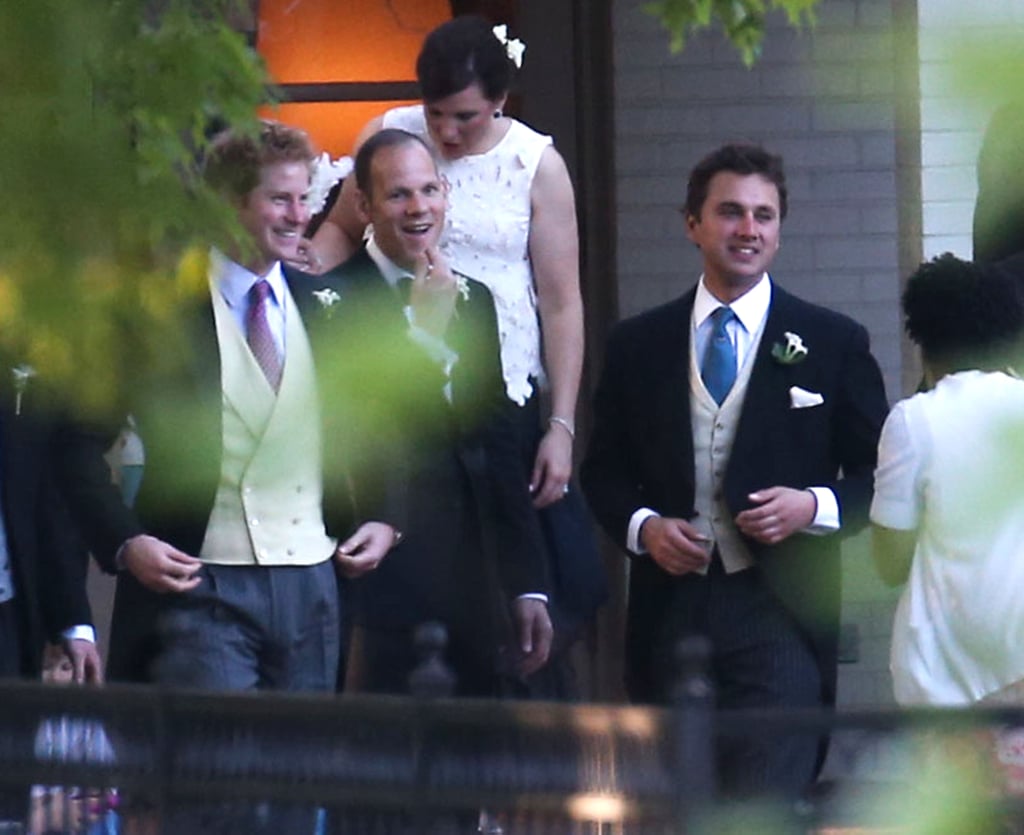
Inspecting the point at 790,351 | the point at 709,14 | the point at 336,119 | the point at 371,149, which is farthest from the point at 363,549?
the point at 336,119

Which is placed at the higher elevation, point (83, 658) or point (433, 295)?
point (433, 295)

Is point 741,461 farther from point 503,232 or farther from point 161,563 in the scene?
point 161,563

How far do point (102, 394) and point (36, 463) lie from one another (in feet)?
9.22

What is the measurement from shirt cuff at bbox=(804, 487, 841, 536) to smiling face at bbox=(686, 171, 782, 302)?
0.51 metres

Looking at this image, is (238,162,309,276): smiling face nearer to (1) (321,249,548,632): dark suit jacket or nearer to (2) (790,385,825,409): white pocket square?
(1) (321,249,548,632): dark suit jacket

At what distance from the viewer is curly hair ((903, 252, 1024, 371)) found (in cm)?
408

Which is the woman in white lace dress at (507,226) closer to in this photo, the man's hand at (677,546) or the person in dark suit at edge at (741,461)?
the person in dark suit at edge at (741,461)

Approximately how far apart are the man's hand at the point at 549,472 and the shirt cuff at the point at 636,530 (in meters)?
0.19

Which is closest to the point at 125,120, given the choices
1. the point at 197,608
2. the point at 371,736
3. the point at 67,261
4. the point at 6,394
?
the point at 67,261

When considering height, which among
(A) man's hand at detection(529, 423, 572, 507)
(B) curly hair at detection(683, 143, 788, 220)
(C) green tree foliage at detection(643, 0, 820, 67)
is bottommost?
(A) man's hand at detection(529, 423, 572, 507)

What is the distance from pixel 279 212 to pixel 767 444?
1.29 metres

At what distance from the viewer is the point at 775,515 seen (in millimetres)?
5062

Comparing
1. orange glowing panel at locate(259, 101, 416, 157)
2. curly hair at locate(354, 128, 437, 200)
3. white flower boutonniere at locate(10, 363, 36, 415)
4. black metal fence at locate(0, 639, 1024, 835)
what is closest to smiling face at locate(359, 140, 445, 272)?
curly hair at locate(354, 128, 437, 200)

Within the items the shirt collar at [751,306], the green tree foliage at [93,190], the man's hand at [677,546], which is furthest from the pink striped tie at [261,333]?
the green tree foliage at [93,190]
